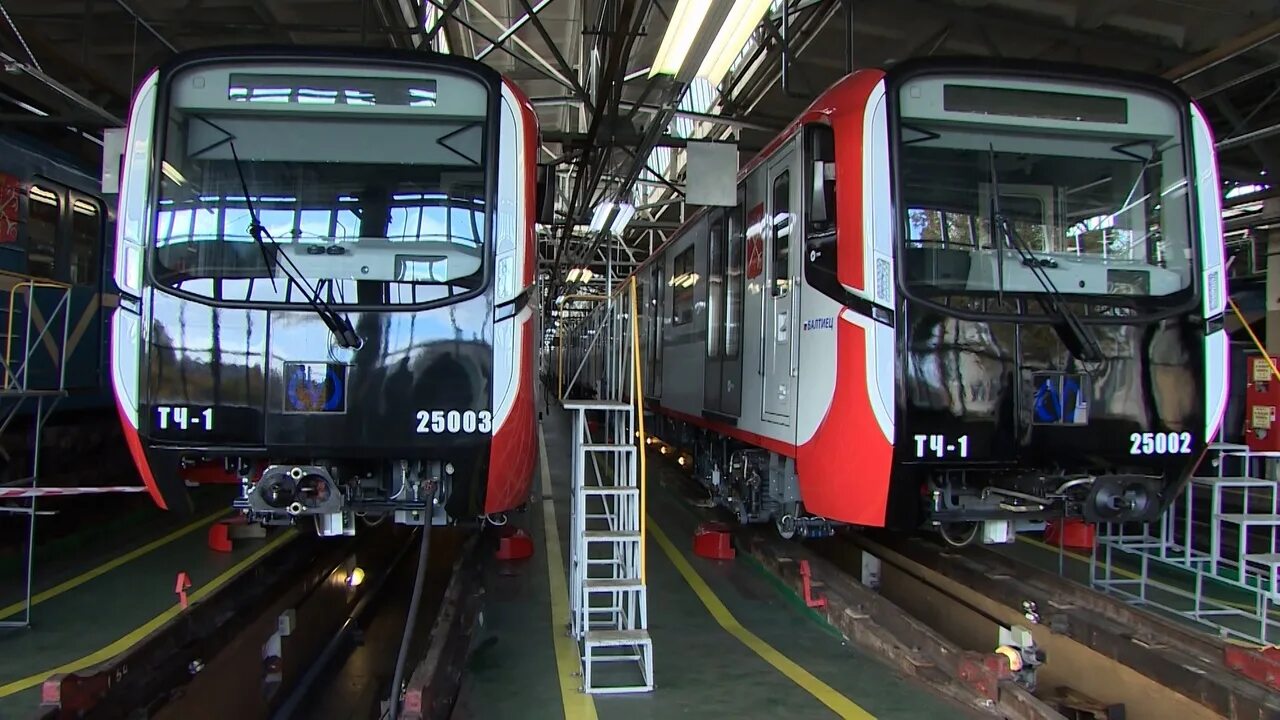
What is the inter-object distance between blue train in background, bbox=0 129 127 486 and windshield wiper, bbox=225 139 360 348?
3523 millimetres

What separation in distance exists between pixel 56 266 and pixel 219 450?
5.29m

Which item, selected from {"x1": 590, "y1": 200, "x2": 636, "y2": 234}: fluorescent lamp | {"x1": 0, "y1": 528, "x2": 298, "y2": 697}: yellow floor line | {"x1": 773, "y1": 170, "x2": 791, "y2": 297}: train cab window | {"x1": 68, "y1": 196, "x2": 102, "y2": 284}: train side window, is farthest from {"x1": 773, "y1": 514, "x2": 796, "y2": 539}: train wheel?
{"x1": 68, "y1": 196, "x2": 102, "y2": 284}: train side window

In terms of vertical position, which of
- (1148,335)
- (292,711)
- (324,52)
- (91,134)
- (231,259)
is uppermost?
(91,134)

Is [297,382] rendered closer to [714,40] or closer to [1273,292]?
[714,40]

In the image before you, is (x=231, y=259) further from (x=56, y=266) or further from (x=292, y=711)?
(x=56, y=266)

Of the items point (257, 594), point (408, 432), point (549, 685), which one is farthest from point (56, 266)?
point (549, 685)

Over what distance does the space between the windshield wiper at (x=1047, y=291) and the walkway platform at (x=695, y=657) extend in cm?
216

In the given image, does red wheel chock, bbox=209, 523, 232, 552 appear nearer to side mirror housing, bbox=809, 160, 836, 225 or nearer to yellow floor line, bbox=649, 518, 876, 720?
yellow floor line, bbox=649, 518, 876, 720

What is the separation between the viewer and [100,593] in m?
6.75

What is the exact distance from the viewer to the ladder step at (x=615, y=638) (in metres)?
4.87

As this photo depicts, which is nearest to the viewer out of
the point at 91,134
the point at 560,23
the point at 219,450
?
the point at 219,450

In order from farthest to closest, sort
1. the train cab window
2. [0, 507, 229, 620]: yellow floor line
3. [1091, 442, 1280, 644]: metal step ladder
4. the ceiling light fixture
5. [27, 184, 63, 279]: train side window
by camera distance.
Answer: [27, 184, 63, 279]: train side window
[0, 507, 229, 620]: yellow floor line
[1091, 442, 1280, 644]: metal step ladder
the train cab window
the ceiling light fixture

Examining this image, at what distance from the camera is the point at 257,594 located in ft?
17.8

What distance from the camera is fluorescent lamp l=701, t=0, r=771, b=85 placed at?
15.0 ft
